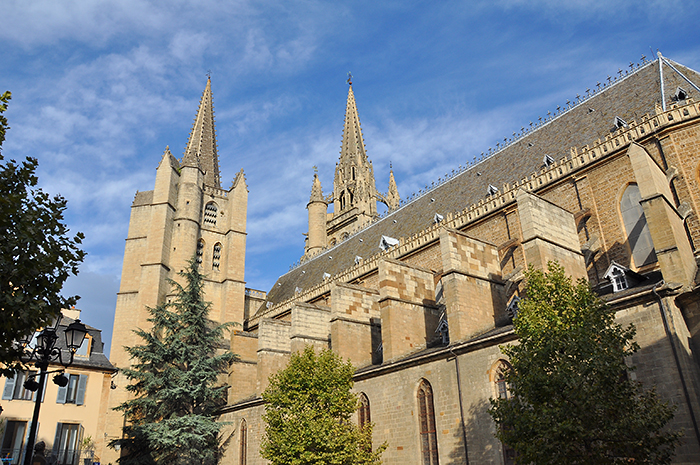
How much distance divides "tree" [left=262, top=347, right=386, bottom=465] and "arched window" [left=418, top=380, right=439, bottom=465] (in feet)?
4.47

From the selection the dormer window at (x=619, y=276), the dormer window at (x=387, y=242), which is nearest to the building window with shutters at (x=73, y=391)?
the dormer window at (x=387, y=242)

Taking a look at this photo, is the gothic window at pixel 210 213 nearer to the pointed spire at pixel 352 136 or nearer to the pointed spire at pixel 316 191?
the pointed spire at pixel 316 191

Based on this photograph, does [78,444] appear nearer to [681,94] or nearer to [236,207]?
[236,207]

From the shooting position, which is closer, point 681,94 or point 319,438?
point 319,438

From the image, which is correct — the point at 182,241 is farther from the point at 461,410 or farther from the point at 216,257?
the point at 461,410

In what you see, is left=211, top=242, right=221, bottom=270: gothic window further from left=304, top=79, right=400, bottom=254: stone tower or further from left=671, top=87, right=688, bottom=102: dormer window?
left=671, top=87, right=688, bottom=102: dormer window

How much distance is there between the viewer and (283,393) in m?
18.5

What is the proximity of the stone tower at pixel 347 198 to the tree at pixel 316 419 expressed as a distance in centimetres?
3395

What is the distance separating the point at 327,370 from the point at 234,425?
1206 cm

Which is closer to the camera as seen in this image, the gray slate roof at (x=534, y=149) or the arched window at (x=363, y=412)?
the arched window at (x=363, y=412)

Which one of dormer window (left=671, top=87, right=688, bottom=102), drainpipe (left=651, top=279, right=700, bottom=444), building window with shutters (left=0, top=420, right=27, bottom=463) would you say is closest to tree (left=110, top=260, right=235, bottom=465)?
building window with shutters (left=0, top=420, right=27, bottom=463)

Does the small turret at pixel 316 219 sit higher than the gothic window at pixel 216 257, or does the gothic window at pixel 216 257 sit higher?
the small turret at pixel 316 219

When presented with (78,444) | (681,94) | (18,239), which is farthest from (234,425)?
(681,94)

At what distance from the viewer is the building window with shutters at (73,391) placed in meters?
25.4
